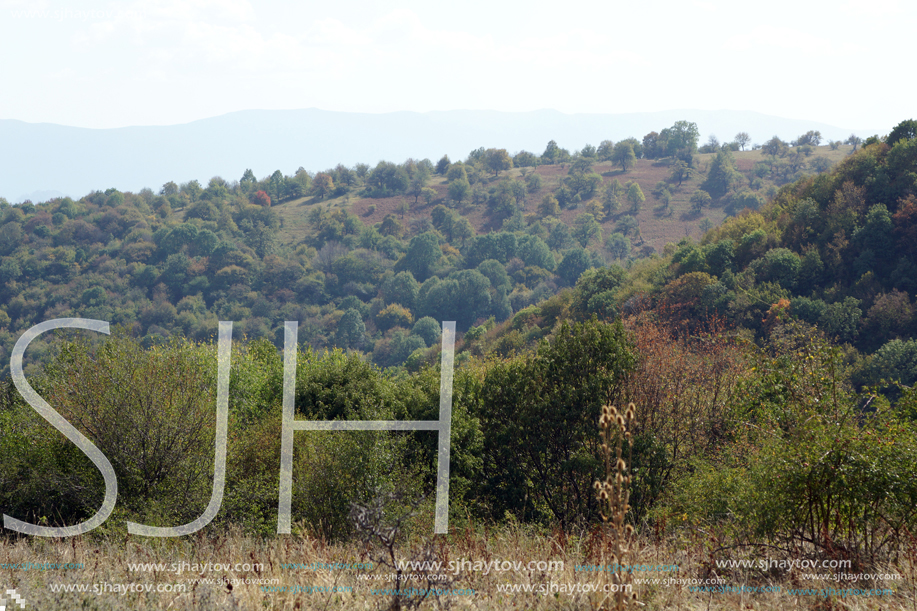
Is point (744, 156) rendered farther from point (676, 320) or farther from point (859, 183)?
point (676, 320)

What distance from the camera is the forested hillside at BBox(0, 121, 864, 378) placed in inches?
3329

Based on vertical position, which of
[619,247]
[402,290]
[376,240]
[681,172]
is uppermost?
[681,172]

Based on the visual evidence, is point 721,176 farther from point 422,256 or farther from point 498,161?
point 422,256

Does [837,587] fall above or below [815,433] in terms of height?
below

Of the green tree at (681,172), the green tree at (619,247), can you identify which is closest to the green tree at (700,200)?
the green tree at (681,172)

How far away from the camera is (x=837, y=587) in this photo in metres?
4.25

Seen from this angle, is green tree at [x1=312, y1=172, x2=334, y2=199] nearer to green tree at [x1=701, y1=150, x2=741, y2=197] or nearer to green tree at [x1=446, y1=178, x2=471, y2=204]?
green tree at [x1=446, y1=178, x2=471, y2=204]

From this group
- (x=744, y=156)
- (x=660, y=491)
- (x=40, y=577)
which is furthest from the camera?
(x=744, y=156)

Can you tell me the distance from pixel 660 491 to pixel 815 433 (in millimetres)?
7022

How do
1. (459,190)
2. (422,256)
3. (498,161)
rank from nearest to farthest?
(422,256)
(459,190)
(498,161)

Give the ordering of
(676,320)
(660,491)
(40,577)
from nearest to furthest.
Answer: (40,577) < (660,491) < (676,320)

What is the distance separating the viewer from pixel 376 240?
349 feet

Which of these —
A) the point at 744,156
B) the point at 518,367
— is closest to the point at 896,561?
the point at 518,367

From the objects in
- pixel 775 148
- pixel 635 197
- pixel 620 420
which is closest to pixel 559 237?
pixel 635 197
